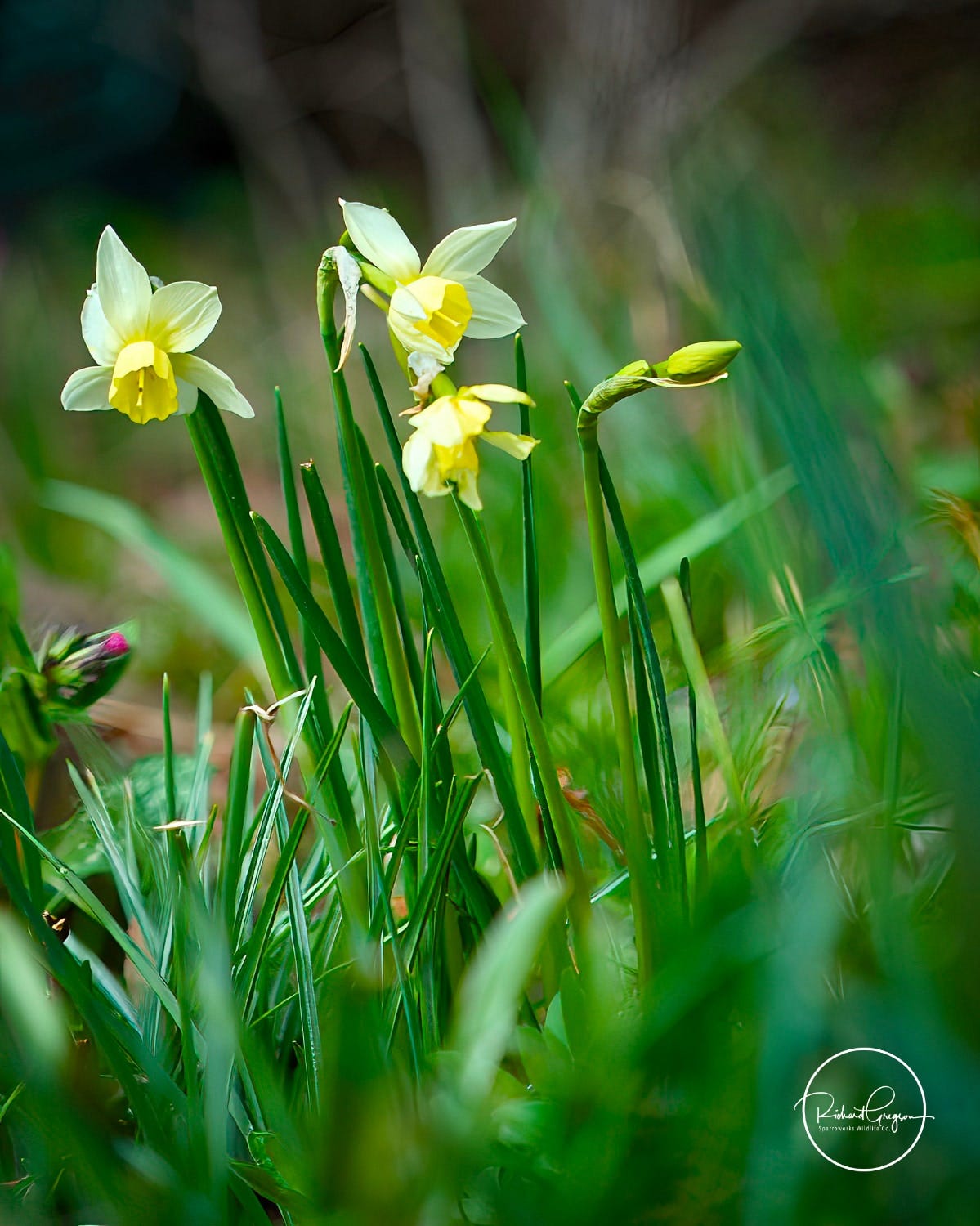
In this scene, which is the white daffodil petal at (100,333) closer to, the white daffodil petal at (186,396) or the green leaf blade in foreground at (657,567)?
the white daffodil petal at (186,396)

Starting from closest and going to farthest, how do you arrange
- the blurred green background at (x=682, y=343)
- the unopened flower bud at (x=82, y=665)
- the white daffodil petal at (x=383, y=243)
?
1. the blurred green background at (x=682, y=343)
2. the white daffodil petal at (x=383, y=243)
3. the unopened flower bud at (x=82, y=665)

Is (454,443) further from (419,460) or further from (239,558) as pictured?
(239,558)

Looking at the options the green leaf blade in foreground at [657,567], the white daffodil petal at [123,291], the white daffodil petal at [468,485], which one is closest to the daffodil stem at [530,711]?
the white daffodil petal at [468,485]

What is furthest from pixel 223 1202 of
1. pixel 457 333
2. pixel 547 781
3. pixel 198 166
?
pixel 198 166

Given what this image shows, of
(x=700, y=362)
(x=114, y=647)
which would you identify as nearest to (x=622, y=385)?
(x=700, y=362)

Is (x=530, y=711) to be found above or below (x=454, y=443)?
below

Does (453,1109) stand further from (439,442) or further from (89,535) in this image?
(89,535)
